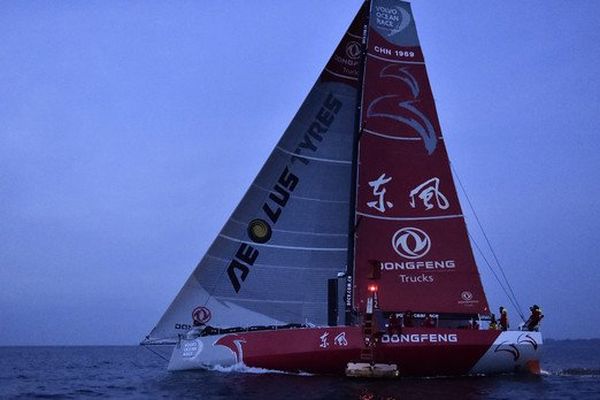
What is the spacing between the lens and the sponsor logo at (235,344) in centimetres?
2425

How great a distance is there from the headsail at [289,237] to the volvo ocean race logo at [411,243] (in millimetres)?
2385

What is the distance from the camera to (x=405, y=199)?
25859mm

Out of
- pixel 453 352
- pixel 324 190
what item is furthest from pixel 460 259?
pixel 324 190

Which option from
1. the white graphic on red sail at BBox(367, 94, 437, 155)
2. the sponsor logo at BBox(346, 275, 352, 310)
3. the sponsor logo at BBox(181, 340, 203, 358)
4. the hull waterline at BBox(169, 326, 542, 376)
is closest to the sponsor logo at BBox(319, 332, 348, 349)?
the hull waterline at BBox(169, 326, 542, 376)

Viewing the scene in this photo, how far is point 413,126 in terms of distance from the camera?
1048 inches

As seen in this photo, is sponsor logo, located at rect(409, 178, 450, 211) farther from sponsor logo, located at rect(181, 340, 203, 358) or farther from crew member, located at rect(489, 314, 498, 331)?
sponsor logo, located at rect(181, 340, 203, 358)

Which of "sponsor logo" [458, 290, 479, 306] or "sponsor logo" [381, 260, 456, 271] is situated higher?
"sponsor logo" [381, 260, 456, 271]

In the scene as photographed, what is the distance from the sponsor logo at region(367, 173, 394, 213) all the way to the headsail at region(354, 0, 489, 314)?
1.3 inches

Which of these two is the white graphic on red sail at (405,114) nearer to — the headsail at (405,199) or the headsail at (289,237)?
the headsail at (405,199)

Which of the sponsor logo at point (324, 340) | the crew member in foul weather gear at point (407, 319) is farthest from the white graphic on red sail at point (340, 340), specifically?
the crew member in foul weather gear at point (407, 319)

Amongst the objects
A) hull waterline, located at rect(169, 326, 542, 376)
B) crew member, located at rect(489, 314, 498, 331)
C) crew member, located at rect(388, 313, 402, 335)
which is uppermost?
crew member, located at rect(489, 314, 498, 331)

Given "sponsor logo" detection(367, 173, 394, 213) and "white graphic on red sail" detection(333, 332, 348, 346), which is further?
"sponsor logo" detection(367, 173, 394, 213)

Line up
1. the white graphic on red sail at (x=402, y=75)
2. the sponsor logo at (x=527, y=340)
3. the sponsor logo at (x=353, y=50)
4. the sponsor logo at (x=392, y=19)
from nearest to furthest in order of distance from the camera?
the sponsor logo at (x=527, y=340) < the white graphic on red sail at (x=402, y=75) < the sponsor logo at (x=392, y=19) < the sponsor logo at (x=353, y=50)

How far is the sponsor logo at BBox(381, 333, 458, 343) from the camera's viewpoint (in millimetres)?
23016
